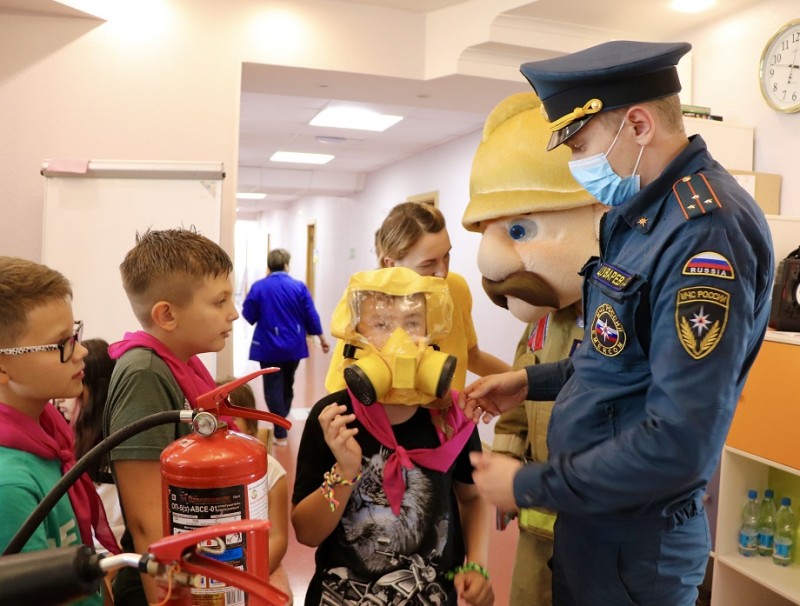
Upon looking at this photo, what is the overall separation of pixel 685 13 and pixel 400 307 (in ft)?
9.19

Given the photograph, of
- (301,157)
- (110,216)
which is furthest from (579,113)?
(301,157)

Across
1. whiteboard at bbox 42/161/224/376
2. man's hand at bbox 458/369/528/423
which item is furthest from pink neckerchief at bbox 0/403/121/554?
whiteboard at bbox 42/161/224/376

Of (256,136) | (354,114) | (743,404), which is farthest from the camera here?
(256,136)

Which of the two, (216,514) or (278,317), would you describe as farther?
(278,317)

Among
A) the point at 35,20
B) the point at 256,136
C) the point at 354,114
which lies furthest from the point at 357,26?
the point at 256,136

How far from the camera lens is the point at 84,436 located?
195cm

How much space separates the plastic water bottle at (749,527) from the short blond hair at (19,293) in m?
2.55

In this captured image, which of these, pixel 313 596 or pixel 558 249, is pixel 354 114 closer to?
pixel 558 249

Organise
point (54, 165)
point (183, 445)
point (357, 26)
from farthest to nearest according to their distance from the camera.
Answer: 1. point (357, 26)
2. point (54, 165)
3. point (183, 445)

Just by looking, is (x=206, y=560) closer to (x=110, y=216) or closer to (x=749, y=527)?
(x=749, y=527)

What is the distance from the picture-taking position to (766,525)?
262cm

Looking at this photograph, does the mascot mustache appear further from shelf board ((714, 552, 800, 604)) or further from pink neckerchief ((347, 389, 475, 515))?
shelf board ((714, 552, 800, 604))

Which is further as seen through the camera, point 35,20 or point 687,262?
point 35,20

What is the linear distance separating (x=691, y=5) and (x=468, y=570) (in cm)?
300
